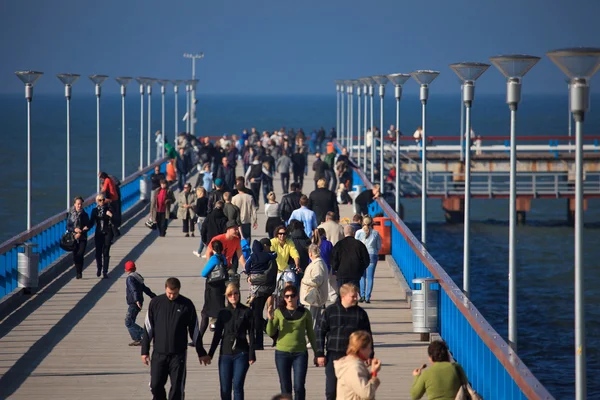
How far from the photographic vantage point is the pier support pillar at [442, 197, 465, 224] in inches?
2007

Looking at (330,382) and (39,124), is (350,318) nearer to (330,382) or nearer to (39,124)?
(330,382)

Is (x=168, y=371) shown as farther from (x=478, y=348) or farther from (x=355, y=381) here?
(x=478, y=348)

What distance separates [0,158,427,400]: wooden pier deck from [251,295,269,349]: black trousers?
0.63 metres

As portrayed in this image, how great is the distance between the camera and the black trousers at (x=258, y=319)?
37.7 feet

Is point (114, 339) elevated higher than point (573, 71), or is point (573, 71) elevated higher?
point (573, 71)

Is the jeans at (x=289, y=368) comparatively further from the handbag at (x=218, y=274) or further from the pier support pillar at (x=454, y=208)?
the pier support pillar at (x=454, y=208)

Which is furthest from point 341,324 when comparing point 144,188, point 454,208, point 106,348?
point 454,208

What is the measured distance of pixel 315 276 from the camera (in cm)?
1354

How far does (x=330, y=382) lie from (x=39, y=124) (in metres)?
168

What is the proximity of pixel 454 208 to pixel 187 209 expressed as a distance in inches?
1101

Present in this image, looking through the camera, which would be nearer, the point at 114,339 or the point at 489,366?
the point at 489,366

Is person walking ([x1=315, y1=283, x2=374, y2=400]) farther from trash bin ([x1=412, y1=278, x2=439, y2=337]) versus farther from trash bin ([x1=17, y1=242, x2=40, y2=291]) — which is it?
trash bin ([x1=17, y1=242, x2=40, y2=291])

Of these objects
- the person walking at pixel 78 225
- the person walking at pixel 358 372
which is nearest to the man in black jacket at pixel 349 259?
the person walking at pixel 78 225

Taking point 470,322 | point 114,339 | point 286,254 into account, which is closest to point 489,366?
point 470,322
